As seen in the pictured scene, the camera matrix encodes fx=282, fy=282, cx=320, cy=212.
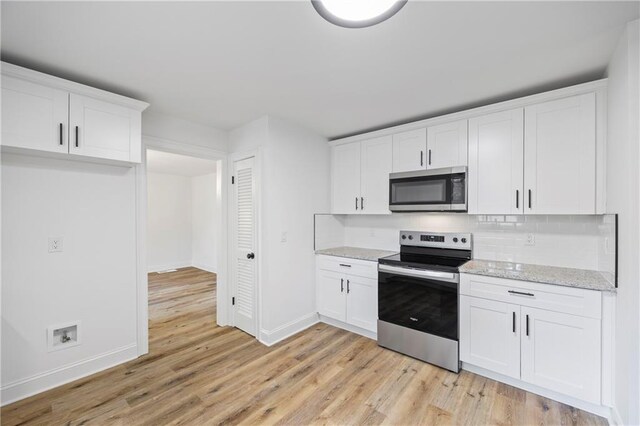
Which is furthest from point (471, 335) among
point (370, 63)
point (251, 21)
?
point (251, 21)

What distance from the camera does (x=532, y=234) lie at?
105 inches

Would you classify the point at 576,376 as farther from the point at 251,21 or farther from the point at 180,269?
the point at 180,269

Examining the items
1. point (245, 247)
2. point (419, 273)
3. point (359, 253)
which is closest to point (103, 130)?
point (245, 247)

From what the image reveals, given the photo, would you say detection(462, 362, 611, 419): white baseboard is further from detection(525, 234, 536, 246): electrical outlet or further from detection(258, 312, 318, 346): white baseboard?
detection(258, 312, 318, 346): white baseboard

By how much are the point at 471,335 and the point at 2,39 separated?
12.8 feet

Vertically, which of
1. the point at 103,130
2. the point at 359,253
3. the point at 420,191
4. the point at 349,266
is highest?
the point at 103,130

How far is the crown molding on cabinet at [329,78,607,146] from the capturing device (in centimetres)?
214

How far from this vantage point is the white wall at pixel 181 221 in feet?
22.0

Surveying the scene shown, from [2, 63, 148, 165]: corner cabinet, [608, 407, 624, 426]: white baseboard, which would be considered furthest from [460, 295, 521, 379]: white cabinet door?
[2, 63, 148, 165]: corner cabinet

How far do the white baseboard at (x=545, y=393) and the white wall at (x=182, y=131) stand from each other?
3519 mm

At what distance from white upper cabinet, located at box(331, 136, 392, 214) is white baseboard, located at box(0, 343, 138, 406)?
2.72m

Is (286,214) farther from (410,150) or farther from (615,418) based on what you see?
(615,418)

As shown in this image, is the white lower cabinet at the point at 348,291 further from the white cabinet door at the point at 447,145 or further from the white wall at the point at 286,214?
the white cabinet door at the point at 447,145

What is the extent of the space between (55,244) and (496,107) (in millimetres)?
3959
